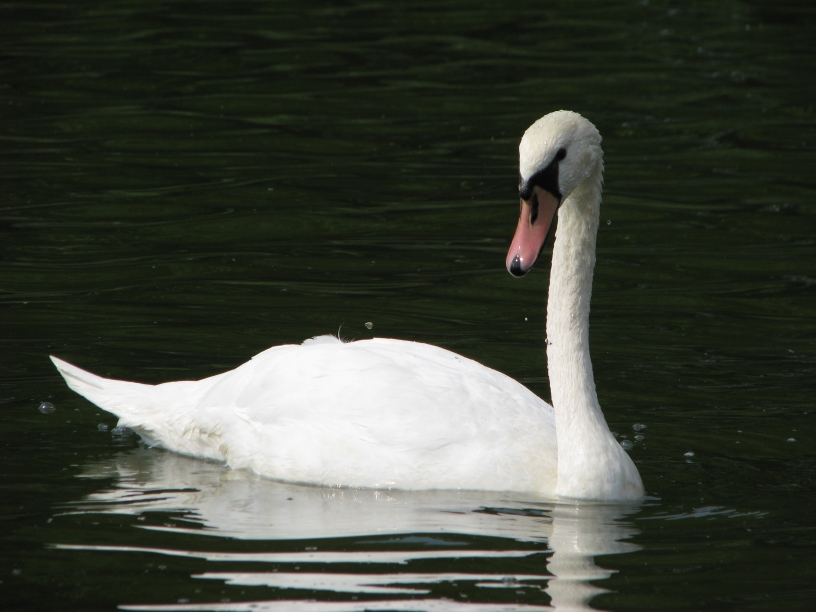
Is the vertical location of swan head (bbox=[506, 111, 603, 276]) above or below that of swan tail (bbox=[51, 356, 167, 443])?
above

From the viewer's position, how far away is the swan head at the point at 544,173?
267 inches

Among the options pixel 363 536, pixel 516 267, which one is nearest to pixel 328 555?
pixel 363 536

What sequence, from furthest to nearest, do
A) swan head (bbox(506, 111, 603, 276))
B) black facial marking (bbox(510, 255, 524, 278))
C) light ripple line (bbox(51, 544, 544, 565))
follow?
swan head (bbox(506, 111, 603, 276)) → black facial marking (bbox(510, 255, 524, 278)) → light ripple line (bbox(51, 544, 544, 565))

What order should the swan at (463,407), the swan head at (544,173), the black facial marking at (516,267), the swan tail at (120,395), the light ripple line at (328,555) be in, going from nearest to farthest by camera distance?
the light ripple line at (328,555)
the black facial marking at (516,267)
the swan head at (544,173)
the swan at (463,407)
the swan tail at (120,395)

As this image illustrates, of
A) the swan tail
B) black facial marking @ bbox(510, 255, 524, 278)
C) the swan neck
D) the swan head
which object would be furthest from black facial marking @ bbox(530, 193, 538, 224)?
the swan tail

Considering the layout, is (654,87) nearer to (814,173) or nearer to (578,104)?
(578,104)

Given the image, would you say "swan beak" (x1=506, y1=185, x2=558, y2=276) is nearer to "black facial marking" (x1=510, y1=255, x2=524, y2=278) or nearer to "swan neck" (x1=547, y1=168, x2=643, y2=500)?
"black facial marking" (x1=510, y1=255, x2=524, y2=278)

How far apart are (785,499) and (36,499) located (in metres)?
3.54

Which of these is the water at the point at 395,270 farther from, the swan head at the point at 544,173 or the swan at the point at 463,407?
the swan head at the point at 544,173

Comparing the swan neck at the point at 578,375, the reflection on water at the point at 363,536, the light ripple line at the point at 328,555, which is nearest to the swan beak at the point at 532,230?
the swan neck at the point at 578,375

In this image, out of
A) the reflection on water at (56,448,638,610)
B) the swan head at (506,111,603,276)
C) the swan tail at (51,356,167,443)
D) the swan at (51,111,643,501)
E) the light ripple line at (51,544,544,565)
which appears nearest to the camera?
the reflection on water at (56,448,638,610)

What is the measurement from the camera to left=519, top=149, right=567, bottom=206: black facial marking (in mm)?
6836

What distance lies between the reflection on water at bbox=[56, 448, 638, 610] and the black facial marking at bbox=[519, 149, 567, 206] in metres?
1.44

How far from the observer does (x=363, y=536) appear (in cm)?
646
